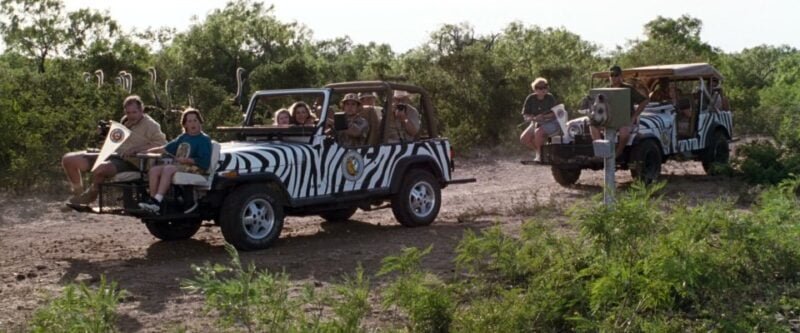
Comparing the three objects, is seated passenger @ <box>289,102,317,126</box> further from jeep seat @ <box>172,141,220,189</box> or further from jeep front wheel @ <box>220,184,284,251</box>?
jeep seat @ <box>172,141,220,189</box>

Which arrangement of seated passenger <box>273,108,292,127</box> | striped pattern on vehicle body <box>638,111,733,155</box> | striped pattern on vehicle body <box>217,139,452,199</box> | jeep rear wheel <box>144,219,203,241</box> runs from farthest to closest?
1. striped pattern on vehicle body <box>638,111,733,155</box>
2. seated passenger <box>273,108,292,127</box>
3. jeep rear wheel <box>144,219,203,241</box>
4. striped pattern on vehicle body <box>217,139,452,199</box>

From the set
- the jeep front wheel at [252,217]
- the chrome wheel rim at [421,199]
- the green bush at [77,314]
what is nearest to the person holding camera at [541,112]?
the chrome wheel rim at [421,199]

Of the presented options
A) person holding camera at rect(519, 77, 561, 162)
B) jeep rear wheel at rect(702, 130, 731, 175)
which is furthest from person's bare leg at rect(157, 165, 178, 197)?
jeep rear wheel at rect(702, 130, 731, 175)

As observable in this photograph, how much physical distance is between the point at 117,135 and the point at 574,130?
6.82m

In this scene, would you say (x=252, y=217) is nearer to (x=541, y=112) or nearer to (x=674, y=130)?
(x=541, y=112)

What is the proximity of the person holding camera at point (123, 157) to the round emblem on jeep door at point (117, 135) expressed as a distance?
8 cm

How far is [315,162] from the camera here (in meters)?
11.8

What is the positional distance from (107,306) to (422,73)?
17768mm

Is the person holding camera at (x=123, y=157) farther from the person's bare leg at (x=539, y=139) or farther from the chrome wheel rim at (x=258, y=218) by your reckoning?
the person's bare leg at (x=539, y=139)

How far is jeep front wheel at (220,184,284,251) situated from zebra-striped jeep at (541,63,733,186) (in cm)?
557

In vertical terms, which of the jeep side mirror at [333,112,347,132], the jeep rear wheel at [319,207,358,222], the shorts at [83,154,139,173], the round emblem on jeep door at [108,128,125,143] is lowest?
the jeep rear wheel at [319,207,358,222]

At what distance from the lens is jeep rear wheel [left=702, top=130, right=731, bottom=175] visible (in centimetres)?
1762

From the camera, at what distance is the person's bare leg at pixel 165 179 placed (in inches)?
422

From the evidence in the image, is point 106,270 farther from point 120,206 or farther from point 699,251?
point 699,251
